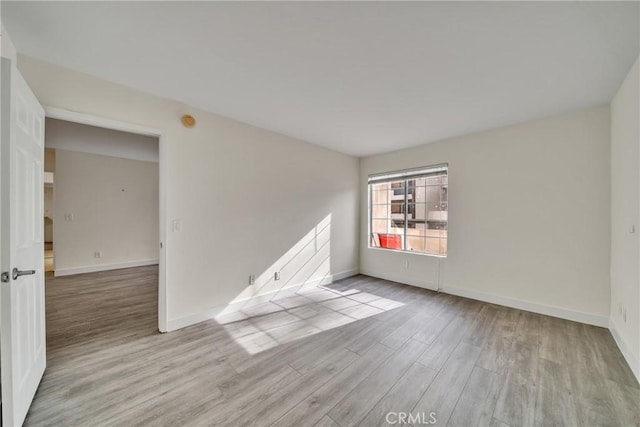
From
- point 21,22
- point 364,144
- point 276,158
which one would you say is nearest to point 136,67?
point 21,22

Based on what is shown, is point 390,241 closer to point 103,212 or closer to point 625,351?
point 625,351

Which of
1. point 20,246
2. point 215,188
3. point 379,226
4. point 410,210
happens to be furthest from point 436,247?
point 20,246

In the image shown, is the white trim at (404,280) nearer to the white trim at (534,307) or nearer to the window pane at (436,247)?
the white trim at (534,307)

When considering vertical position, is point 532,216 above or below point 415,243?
above

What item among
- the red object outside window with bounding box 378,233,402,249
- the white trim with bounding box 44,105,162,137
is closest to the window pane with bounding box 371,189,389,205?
the red object outside window with bounding box 378,233,402,249

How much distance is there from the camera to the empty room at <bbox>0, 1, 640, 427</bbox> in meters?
1.51

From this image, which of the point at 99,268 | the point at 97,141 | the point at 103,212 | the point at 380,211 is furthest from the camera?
the point at 103,212

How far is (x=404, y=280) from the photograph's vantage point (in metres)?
4.34

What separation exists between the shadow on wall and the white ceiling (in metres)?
2.22

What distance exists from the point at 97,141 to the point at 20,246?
167 inches

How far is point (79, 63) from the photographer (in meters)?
1.99

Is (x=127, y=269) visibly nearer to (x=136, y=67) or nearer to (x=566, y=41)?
(x=136, y=67)

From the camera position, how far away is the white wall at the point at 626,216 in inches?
76.0

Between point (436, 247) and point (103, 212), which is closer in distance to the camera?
point (436, 247)
